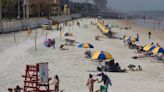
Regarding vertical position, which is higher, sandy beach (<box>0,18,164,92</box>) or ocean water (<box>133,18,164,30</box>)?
sandy beach (<box>0,18,164,92</box>)

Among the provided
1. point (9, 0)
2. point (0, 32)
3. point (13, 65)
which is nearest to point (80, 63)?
point (13, 65)

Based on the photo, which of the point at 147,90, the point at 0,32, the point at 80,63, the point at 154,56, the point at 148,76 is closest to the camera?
the point at 147,90

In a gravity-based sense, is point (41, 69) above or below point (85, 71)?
above

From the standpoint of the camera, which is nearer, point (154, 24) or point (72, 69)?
point (72, 69)

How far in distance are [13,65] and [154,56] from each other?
12041 mm

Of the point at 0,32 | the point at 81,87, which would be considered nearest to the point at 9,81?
the point at 81,87

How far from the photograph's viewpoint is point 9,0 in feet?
286

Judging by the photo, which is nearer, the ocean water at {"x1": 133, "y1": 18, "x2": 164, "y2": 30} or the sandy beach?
the sandy beach

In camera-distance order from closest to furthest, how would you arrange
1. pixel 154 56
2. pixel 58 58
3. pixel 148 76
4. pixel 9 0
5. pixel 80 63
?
pixel 148 76
pixel 80 63
pixel 58 58
pixel 154 56
pixel 9 0

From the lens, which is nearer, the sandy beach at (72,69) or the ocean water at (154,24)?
the sandy beach at (72,69)

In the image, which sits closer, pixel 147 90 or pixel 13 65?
pixel 147 90

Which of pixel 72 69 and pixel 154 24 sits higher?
pixel 72 69

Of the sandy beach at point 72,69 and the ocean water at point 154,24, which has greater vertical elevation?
the sandy beach at point 72,69

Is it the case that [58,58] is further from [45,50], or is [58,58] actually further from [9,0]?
[9,0]
